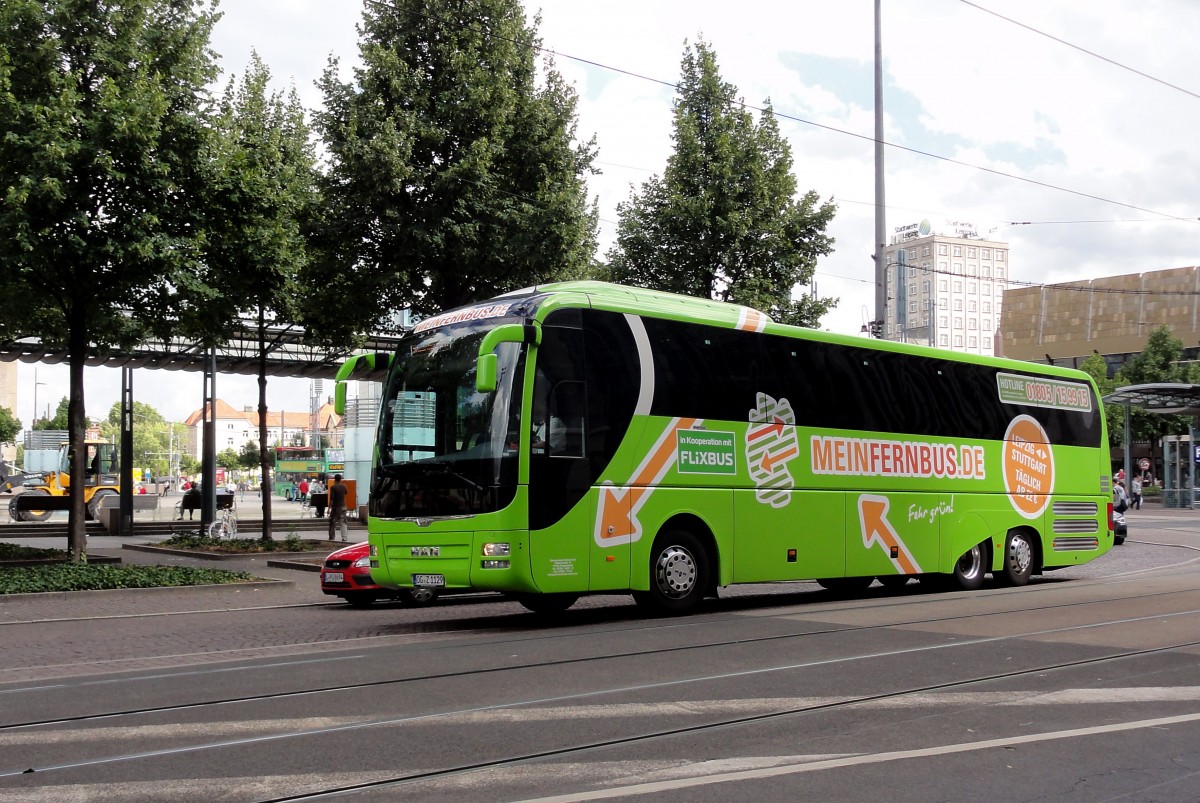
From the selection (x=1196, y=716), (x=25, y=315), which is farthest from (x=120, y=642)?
(x=1196, y=716)

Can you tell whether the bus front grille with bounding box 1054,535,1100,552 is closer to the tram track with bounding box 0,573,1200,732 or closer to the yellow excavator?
the tram track with bounding box 0,573,1200,732

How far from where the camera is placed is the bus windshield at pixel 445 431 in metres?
11.8

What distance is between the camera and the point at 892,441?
52.8ft

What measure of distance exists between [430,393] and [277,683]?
4.48m

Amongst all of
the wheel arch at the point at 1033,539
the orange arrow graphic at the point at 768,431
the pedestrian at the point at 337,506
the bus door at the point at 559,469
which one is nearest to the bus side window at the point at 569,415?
the bus door at the point at 559,469

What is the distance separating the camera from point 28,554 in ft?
64.7

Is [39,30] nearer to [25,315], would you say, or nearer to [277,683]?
[25,315]

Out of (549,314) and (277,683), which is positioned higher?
(549,314)

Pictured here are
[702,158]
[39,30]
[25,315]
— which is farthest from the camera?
[702,158]

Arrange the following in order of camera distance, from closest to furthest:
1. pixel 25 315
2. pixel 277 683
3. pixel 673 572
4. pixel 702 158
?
pixel 277 683
pixel 673 572
pixel 25 315
pixel 702 158

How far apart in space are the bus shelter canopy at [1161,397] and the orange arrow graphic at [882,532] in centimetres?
2967

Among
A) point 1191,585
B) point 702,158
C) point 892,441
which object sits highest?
point 702,158

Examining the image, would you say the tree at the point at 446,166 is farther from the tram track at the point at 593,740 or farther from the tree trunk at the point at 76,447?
the tram track at the point at 593,740

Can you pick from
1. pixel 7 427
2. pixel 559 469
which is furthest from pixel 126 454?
pixel 7 427
